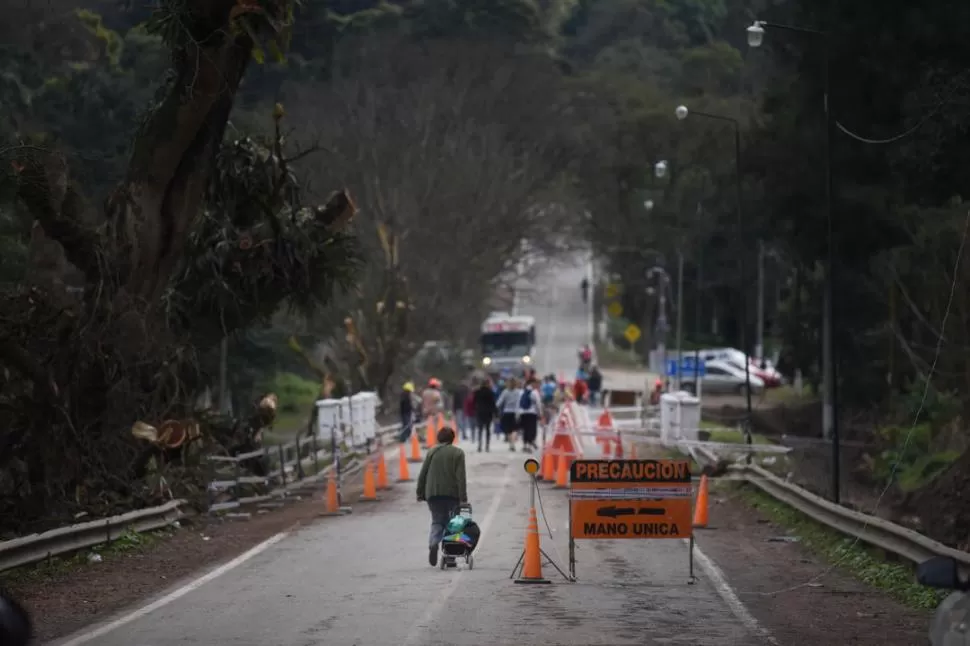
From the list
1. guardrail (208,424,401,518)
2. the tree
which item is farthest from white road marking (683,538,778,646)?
guardrail (208,424,401,518)

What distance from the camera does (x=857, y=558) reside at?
20188 millimetres

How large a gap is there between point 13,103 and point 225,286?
34.6ft

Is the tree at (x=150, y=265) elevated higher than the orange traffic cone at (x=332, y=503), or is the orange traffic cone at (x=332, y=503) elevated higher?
the tree at (x=150, y=265)

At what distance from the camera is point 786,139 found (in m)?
48.2

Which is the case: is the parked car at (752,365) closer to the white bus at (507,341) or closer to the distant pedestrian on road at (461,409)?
the white bus at (507,341)

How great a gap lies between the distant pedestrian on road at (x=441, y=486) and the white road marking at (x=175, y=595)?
2543mm

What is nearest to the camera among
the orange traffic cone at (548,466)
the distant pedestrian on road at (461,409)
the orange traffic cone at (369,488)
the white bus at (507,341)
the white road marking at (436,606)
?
the white road marking at (436,606)

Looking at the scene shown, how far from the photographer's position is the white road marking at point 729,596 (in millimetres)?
14479

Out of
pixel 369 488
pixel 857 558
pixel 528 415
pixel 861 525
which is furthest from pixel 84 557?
pixel 528 415

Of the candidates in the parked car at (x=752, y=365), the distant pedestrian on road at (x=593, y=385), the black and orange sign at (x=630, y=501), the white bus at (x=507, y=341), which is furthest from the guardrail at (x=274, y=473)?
the white bus at (x=507, y=341)

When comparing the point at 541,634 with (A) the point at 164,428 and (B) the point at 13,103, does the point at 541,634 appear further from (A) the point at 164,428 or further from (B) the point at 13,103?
(B) the point at 13,103

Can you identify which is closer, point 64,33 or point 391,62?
point 64,33

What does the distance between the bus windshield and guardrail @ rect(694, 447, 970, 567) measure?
189 feet

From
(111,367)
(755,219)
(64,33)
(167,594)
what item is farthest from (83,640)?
(755,219)
